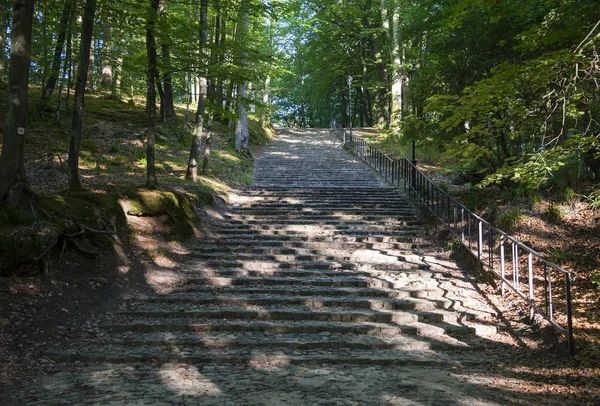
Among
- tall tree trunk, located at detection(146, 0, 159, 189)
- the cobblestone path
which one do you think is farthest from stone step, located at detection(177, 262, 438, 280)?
tall tree trunk, located at detection(146, 0, 159, 189)

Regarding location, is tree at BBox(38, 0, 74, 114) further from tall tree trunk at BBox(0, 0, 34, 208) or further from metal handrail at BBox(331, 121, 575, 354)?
metal handrail at BBox(331, 121, 575, 354)

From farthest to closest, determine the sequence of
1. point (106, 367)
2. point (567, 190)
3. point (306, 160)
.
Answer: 1. point (306, 160)
2. point (567, 190)
3. point (106, 367)

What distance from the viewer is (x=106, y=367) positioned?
4801mm

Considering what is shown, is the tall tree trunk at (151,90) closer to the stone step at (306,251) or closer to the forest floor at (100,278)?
the forest floor at (100,278)

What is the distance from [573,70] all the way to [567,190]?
116 inches

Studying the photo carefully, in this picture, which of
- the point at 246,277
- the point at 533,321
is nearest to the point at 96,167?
the point at 246,277

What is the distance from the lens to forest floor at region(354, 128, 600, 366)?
17.4ft

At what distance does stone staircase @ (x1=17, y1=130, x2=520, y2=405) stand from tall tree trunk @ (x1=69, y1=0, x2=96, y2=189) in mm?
2788

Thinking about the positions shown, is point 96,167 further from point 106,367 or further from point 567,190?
point 567,190

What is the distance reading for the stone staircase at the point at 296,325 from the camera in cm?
430

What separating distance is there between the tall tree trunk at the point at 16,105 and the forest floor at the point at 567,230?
6868 mm

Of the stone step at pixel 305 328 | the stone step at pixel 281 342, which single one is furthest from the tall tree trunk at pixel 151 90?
the stone step at pixel 281 342

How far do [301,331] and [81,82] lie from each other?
6.30 metres

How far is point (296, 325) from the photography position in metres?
6.02
